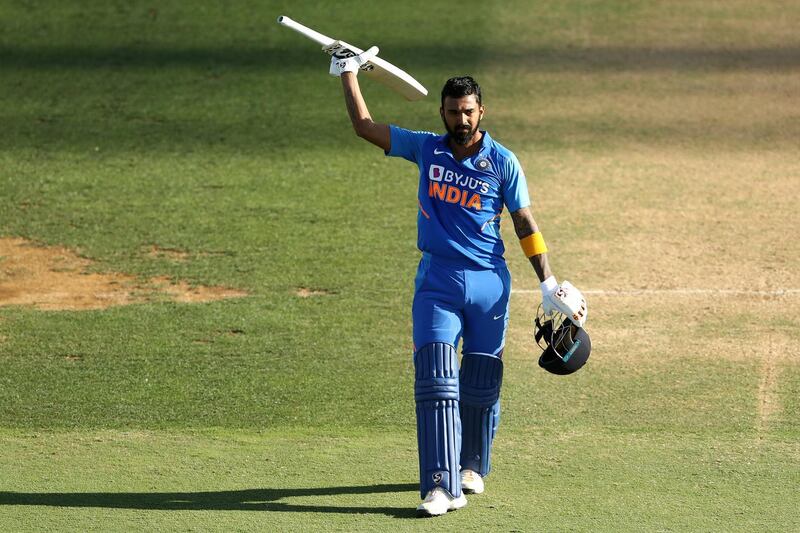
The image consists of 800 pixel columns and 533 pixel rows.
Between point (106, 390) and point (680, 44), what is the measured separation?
29.7 ft

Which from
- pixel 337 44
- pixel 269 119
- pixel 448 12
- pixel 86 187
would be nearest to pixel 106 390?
pixel 337 44

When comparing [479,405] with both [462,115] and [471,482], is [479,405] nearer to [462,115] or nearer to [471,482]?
[471,482]

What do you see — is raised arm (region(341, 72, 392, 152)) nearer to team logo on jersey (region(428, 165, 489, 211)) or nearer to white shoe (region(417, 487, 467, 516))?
team logo on jersey (region(428, 165, 489, 211))

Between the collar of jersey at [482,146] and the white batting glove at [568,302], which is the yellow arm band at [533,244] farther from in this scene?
the collar of jersey at [482,146]

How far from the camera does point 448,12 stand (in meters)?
15.7

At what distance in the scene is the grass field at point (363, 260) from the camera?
268 inches

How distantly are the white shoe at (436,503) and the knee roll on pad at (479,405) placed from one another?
441 millimetres

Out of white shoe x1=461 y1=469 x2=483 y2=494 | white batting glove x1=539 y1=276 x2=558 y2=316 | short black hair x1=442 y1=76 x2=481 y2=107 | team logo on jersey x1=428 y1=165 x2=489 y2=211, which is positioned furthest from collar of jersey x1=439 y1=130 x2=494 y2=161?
white shoe x1=461 y1=469 x2=483 y2=494

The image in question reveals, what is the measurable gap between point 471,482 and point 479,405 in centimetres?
40

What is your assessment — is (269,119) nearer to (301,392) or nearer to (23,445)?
(301,392)

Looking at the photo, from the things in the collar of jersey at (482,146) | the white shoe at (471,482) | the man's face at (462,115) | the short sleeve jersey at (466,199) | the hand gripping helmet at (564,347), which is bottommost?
the white shoe at (471,482)

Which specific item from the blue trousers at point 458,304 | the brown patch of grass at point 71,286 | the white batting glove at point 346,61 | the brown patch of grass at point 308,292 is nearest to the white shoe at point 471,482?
the blue trousers at point 458,304

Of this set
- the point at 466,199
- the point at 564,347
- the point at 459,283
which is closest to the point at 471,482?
the point at 564,347

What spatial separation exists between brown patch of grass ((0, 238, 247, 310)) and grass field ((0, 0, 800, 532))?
3.8 inches
